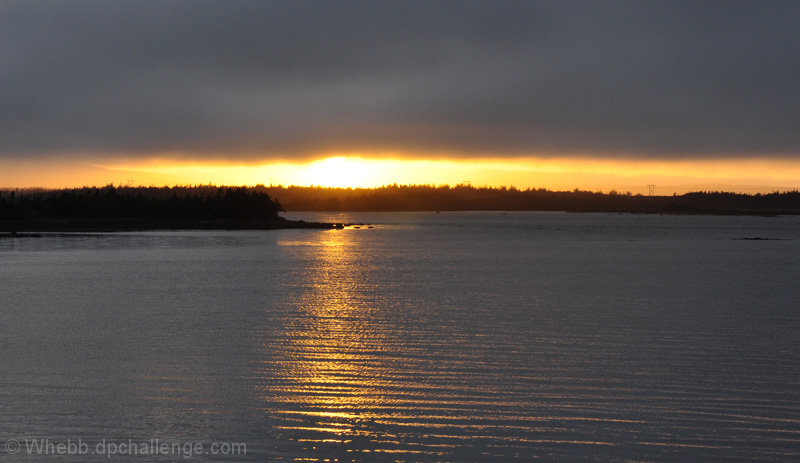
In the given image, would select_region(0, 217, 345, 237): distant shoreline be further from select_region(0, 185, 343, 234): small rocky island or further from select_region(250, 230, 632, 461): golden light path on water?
select_region(250, 230, 632, 461): golden light path on water

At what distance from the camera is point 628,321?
101ft

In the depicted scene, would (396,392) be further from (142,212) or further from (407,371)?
(142,212)

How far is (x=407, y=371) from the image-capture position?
20031 millimetres

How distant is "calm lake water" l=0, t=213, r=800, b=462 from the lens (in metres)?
13.6

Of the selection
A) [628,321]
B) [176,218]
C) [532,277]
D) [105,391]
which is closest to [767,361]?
[628,321]

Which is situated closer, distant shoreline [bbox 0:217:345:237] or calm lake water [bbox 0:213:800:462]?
calm lake water [bbox 0:213:800:462]

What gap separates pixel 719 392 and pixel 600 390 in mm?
2782

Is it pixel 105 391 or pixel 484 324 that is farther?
pixel 484 324

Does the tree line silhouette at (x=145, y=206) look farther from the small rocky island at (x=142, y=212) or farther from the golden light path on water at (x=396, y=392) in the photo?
the golden light path on water at (x=396, y=392)

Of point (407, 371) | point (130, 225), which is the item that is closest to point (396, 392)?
point (407, 371)

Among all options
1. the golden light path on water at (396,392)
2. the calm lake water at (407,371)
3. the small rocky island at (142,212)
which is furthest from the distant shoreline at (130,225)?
the golden light path on water at (396,392)

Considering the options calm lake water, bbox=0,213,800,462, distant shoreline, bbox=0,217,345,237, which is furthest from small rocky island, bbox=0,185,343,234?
calm lake water, bbox=0,213,800,462

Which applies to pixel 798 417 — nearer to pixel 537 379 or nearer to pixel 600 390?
pixel 600 390

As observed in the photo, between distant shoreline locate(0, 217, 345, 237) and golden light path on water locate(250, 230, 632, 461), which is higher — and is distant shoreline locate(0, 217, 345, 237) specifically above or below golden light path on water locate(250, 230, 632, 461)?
above
